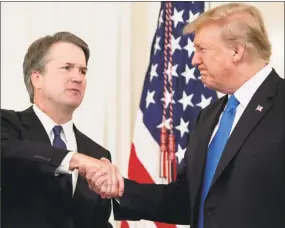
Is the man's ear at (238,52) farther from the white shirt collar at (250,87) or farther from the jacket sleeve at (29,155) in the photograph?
the jacket sleeve at (29,155)

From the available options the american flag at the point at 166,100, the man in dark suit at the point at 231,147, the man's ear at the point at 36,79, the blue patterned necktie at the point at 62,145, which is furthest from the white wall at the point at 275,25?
the blue patterned necktie at the point at 62,145

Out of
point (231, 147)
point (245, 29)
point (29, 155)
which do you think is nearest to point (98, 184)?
point (29, 155)

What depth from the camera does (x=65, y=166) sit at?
65.1 inches

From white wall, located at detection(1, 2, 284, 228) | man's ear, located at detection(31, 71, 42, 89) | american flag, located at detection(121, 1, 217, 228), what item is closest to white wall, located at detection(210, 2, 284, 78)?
white wall, located at detection(1, 2, 284, 228)

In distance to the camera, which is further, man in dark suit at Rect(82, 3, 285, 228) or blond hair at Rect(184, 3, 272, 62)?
blond hair at Rect(184, 3, 272, 62)

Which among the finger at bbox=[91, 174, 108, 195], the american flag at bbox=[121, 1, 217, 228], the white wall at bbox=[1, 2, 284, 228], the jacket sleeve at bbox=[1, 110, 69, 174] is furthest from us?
the white wall at bbox=[1, 2, 284, 228]

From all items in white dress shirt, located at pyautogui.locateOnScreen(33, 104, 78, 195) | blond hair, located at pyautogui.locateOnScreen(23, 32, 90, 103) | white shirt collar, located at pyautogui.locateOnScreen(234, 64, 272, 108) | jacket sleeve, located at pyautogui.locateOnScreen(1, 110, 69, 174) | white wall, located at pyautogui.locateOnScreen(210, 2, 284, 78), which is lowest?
jacket sleeve, located at pyautogui.locateOnScreen(1, 110, 69, 174)

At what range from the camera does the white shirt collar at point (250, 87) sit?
1673 millimetres

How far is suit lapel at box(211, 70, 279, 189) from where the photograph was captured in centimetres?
155

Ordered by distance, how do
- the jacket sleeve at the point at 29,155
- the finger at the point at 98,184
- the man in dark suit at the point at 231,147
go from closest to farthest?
the man in dark suit at the point at 231,147, the jacket sleeve at the point at 29,155, the finger at the point at 98,184

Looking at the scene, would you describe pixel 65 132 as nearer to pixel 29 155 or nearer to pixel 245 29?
pixel 29 155

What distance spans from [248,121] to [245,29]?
34cm

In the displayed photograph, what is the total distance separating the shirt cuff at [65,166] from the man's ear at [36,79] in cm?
35

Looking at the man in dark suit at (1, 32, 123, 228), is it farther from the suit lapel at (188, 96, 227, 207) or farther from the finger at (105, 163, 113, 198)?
the suit lapel at (188, 96, 227, 207)
